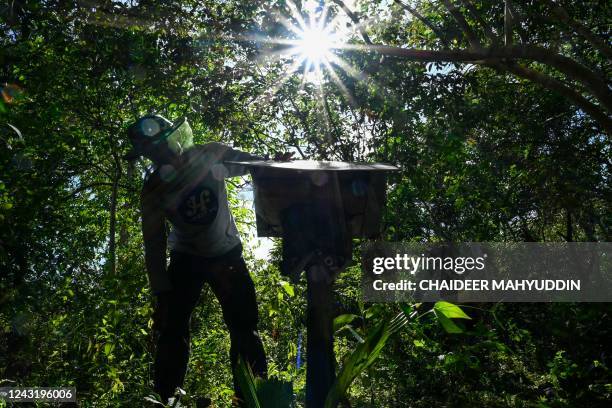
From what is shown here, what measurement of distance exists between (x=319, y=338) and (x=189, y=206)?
1210 mm

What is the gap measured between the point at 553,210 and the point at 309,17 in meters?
6.17

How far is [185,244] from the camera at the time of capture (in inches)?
122

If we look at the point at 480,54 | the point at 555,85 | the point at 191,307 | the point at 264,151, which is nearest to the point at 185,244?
the point at 191,307

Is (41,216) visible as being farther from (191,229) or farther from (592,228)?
(592,228)

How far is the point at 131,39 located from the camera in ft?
15.5

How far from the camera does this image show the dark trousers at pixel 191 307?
2.85 metres

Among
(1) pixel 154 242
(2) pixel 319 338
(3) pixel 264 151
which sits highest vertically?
(3) pixel 264 151

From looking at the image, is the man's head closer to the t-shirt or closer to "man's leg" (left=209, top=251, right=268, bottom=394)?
the t-shirt

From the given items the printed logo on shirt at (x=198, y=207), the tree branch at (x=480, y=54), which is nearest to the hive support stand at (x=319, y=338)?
the printed logo on shirt at (x=198, y=207)

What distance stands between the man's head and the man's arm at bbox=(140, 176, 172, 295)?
0.53 feet

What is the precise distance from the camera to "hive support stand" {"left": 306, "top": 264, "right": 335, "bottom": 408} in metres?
2.13

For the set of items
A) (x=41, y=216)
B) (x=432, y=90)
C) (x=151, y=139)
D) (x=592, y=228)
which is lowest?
(x=151, y=139)

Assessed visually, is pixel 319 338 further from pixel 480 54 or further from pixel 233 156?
pixel 480 54

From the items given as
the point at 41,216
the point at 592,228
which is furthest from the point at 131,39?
the point at 592,228
